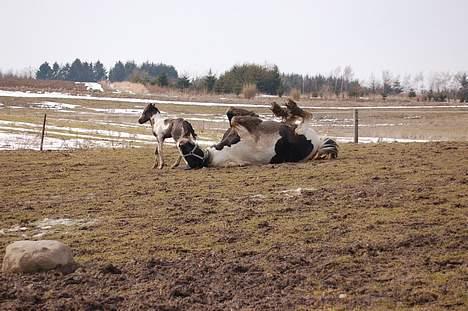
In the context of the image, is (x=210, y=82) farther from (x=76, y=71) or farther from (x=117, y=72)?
(x=117, y=72)

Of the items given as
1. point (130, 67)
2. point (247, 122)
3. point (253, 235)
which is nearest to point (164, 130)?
point (247, 122)

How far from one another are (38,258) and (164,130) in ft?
30.5

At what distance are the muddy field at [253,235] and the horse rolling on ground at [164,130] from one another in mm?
1750

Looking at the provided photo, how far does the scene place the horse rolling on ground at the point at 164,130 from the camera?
14656 mm

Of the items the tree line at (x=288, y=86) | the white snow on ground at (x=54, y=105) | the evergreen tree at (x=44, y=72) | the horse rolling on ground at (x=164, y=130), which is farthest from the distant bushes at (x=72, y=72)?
the horse rolling on ground at (x=164, y=130)

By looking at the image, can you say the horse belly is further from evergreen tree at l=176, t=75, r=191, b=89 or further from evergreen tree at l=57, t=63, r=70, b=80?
evergreen tree at l=57, t=63, r=70, b=80

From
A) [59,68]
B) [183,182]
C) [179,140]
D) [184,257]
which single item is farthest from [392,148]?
[59,68]

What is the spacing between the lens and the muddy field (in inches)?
203

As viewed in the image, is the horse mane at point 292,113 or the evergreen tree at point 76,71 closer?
the horse mane at point 292,113

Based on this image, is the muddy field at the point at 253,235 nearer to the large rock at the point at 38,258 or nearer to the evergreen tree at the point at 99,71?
the large rock at the point at 38,258

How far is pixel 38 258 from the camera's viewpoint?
6.04m

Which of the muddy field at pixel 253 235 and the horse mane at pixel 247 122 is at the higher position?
the horse mane at pixel 247 122

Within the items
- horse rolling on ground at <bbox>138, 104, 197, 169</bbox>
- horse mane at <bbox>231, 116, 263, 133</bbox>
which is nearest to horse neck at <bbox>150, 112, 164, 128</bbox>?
horse rolling on ground at <bbox>138, 104, 197, 169</bbox>

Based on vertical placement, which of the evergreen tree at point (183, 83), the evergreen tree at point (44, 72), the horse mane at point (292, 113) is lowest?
the horse mane at point (292, 113)
